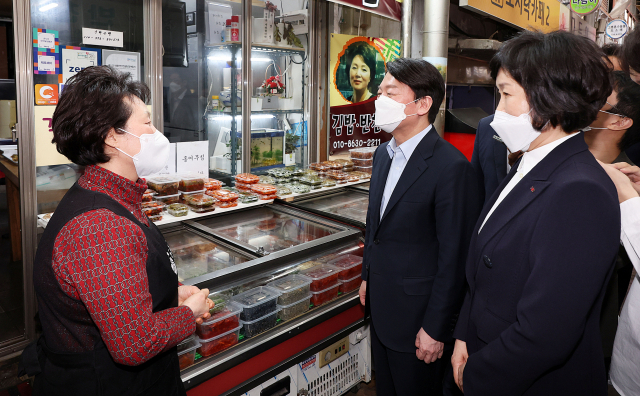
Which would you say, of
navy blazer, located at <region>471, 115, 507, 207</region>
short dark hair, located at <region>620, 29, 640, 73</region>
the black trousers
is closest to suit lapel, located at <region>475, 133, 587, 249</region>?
short dark hair, located at <region>620, 29, 640, 73</region>

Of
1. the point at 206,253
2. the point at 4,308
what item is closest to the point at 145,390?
the point at 206,253

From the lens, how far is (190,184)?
3.26 metres

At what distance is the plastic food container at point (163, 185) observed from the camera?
315cm

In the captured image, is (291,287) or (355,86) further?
(355,86)

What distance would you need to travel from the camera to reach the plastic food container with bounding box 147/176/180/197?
3.15 m

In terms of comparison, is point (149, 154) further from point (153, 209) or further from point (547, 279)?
point (153, 209)

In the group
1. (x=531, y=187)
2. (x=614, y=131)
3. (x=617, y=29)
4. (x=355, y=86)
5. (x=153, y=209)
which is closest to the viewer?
(x=531, y=187)

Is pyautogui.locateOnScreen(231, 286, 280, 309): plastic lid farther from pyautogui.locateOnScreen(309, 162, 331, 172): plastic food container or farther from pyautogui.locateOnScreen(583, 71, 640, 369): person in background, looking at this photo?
pyautogui.locateOnScreen(309, 162, 331, 172): plastic food container

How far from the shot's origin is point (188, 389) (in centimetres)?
207

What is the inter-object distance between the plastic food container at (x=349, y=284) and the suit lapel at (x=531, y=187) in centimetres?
148

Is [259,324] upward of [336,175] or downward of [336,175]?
downward

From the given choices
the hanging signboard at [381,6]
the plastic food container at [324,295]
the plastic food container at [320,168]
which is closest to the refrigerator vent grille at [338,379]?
the plastic food container at [324,295]

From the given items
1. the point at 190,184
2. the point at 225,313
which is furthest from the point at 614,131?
the point at 190,184

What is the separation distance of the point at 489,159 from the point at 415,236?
91 centimetres
